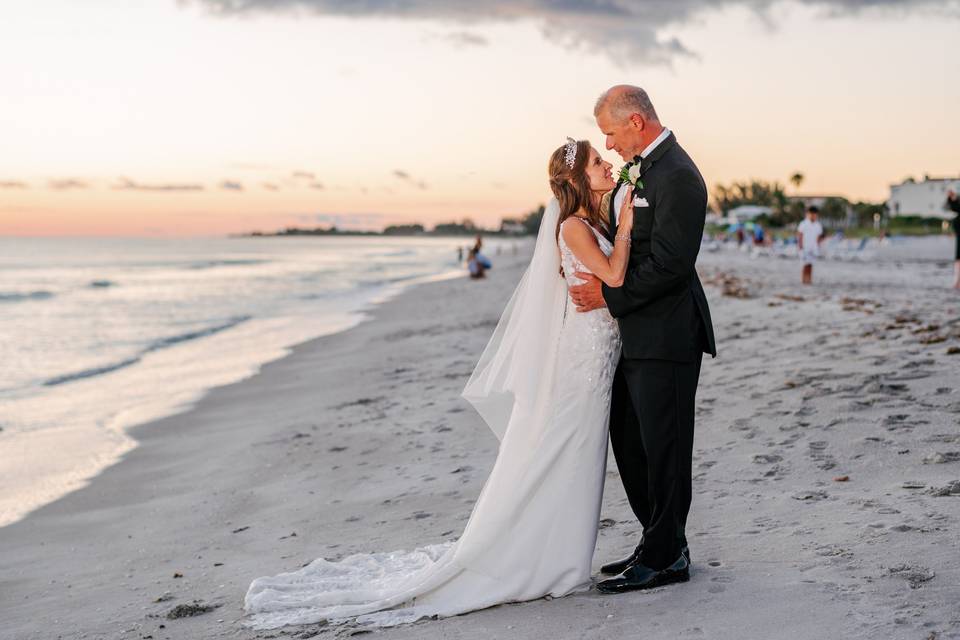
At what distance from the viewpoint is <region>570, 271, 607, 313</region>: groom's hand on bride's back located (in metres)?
3.79

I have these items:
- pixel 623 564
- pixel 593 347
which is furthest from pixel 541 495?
pixel 593 347

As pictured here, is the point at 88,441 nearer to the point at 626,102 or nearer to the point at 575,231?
the point at 575,231

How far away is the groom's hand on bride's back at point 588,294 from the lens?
379cm

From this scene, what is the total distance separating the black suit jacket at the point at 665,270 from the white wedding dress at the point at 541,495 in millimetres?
194

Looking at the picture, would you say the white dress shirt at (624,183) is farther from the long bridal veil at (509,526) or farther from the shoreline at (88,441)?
the shoreline at (88,441)

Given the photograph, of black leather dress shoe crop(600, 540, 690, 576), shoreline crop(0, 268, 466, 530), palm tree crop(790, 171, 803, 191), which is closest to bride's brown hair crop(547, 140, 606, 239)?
black leather dress shoe crop(600, 540, 690, 576)

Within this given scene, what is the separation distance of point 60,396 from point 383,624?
10.9 m

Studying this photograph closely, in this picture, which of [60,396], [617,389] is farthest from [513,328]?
[60,396]

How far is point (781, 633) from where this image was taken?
3.06 metres

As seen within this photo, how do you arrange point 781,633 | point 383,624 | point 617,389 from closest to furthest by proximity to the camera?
point 781,633, point 383,624, point 617,389

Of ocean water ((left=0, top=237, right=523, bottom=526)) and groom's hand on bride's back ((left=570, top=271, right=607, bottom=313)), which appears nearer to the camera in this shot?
groom's hand on bride's back ((left=570, top=271, right=607, bottom=313))

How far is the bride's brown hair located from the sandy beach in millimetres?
1704

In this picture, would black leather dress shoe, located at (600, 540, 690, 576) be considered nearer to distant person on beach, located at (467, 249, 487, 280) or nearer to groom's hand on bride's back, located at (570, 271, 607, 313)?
groom's hand on bride's back, located at (570, 271, 607, 313)

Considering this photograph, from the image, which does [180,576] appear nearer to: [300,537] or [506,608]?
[300,537]
